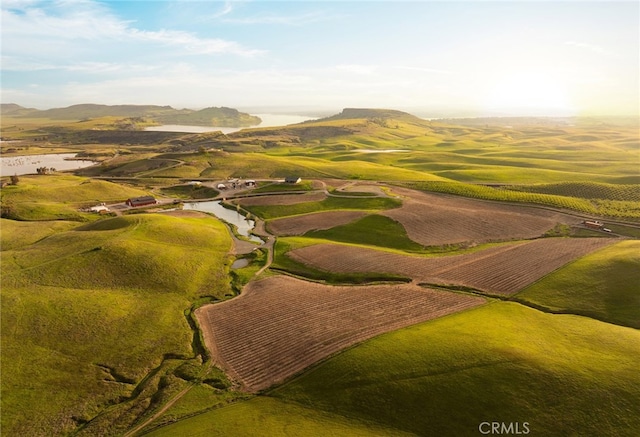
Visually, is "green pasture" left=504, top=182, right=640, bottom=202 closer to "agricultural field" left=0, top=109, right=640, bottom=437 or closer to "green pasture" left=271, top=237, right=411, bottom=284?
"agricultural field" left=0, top=109, right=640, bottom=437

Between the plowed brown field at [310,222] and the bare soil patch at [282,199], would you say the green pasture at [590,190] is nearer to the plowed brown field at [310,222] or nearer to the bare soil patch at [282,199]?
the plowed brown field at [310,222]

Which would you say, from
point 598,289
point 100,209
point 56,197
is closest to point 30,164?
point 56,197

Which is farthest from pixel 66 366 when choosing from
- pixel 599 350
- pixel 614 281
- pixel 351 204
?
pixel 351 204

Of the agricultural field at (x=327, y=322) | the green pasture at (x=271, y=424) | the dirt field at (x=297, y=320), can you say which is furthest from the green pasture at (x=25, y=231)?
the green pasture at (x=271, y=424)

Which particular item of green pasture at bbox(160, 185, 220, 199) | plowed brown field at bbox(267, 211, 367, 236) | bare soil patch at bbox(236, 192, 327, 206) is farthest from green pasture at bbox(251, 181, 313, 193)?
plowed brown field at bbox(267, 211, 367, 236)

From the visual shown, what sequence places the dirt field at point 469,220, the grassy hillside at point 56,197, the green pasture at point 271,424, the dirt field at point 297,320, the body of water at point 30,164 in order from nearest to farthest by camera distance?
the green pasture at point 271,424
the dirt field at point 297,320
the dirt field at point 469,220
the grassy hillside at point 56,197
the body of water at point 30,164
